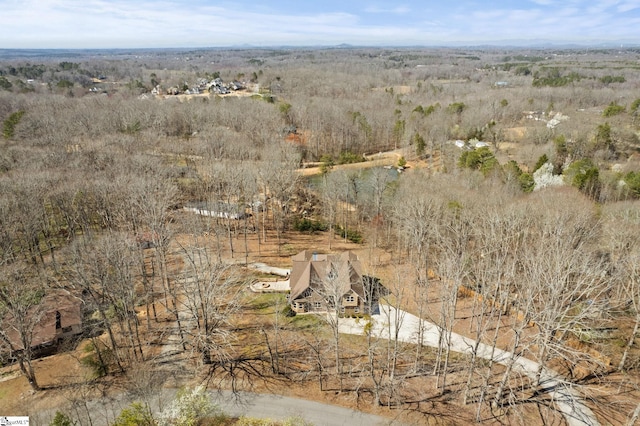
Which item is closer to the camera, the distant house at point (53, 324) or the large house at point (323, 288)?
the distant house at point (53, 324)

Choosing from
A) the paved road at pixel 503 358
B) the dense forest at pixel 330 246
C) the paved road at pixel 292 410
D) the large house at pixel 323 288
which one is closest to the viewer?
the paved road at pixel 292 410

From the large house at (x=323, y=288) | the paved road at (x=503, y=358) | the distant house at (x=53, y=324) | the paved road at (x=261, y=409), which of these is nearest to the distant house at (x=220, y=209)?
the large house at (x=323, y=288)

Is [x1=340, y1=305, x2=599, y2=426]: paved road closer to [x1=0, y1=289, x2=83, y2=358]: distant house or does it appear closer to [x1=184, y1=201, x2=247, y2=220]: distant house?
[x1=0, y1=289, x2=83, y2=358]: distant house

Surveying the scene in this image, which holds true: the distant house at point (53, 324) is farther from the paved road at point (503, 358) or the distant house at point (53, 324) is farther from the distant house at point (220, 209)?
the paved road at point (503, 358)

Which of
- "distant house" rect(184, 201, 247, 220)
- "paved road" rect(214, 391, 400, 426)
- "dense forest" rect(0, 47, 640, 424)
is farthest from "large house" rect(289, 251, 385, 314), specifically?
"distant house" rect(184, 201, 247, 220)

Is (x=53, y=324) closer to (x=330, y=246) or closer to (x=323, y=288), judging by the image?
(x=323, y=288)

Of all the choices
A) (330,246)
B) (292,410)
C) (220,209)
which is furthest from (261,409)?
(220,209)

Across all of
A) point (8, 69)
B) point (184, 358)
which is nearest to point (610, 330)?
point (184, 358)
